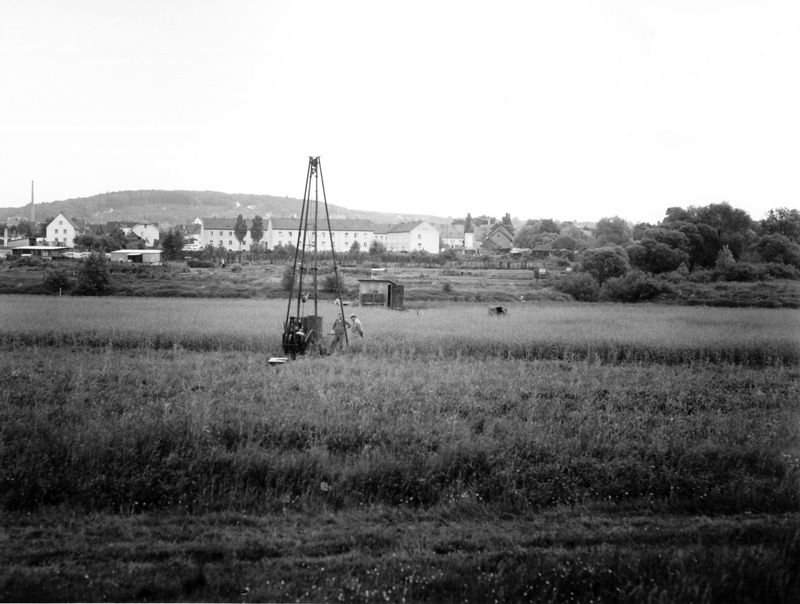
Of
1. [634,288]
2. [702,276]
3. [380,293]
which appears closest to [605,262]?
[634,288]

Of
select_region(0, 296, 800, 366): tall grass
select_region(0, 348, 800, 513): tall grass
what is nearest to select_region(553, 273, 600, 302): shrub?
select_region(0, 296, 800, 366): tall grass

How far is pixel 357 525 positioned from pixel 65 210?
737 cm

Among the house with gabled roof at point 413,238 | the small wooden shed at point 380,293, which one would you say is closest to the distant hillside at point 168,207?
the house with gabled roof at point 413,238

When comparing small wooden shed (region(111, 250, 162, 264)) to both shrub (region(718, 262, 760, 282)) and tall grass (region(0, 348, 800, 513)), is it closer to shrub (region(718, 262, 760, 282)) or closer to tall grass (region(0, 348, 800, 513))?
tall grass (region(0, 348, 800, 513))

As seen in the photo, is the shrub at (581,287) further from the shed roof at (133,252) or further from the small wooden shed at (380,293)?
the shed roof at (133,252)

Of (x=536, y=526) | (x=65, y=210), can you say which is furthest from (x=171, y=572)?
(x=65, y=210)

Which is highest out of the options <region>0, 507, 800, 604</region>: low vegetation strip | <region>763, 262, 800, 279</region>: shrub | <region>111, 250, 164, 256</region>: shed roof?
<region>763, 262, 800, 279</region>: shrub

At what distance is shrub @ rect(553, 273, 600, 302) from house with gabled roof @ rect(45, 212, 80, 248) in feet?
38.5

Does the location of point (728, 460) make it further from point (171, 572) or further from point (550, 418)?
point (171, 572)

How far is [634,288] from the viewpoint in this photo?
14.5 meters

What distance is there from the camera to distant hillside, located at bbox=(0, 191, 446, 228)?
29.1 feet

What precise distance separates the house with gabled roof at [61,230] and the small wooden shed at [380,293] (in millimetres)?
6216

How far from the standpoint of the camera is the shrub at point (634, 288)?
13758 millimetres

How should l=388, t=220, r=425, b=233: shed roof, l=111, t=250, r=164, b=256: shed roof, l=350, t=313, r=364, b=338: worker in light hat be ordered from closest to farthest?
l=111, t=250, r=164, b=256: shed roof
l=350, t=313, r=364, b=338: worker in light hat
l=388, t=220, r=425, b=233: shed roof
